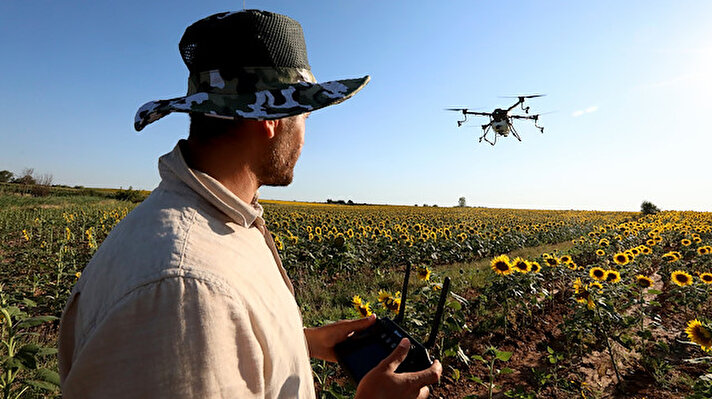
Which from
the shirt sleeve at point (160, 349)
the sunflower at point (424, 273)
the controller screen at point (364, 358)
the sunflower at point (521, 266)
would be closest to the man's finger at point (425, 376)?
the controller screen at point (364, 358)

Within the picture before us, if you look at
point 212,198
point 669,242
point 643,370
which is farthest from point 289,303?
point 669,242

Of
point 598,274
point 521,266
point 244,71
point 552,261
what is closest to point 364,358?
point 244,71

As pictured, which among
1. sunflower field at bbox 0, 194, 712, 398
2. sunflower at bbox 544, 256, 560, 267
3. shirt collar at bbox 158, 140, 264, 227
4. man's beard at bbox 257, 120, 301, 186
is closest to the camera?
shirt collar at bbox 158, 140, 264, 227

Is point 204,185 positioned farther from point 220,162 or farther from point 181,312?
point 181,312

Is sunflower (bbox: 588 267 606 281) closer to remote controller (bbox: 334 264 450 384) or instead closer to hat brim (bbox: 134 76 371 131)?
remote controller (bbox: 334 264 450 384)

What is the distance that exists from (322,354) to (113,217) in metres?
16.1

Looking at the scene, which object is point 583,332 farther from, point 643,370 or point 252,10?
point 252,10

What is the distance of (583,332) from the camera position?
15.4 feet

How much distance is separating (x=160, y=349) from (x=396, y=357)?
0.77 m

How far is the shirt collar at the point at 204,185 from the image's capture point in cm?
111

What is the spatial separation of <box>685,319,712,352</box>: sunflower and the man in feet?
12.7

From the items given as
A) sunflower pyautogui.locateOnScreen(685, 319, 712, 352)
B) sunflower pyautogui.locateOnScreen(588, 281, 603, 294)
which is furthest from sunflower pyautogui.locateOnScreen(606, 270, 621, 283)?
sunflower pyautogui.locateOnScreen(685, 319, 712, 352)

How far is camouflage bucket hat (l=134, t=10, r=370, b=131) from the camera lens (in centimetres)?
120

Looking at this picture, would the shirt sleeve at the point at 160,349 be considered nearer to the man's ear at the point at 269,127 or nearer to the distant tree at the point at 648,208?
the man's ear at the point at 269,127
